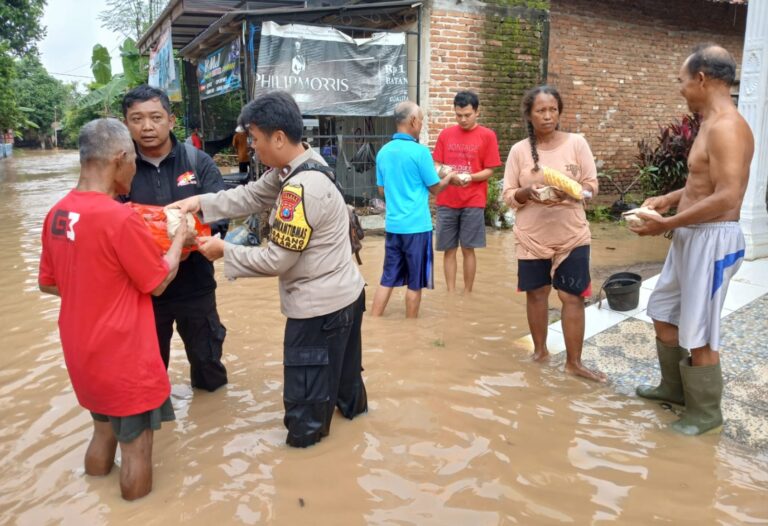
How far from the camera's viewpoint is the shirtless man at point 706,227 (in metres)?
2.96

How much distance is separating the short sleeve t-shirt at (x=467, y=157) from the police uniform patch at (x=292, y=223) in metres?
3.33

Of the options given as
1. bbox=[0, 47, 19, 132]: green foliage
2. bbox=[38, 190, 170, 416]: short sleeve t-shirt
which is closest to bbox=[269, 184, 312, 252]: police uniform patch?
bbox=[38, 190, 170, 416]: short sleeve t-shirt

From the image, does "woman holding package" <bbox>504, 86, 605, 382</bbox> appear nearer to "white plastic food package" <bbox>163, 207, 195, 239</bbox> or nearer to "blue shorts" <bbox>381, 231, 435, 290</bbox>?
"blue shorts" <bbox>381, 231, 435, 290</bbox>

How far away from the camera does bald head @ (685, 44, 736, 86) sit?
9.93 feet

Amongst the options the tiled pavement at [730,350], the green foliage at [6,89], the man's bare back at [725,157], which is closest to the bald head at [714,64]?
the man's bare back at [725,157]

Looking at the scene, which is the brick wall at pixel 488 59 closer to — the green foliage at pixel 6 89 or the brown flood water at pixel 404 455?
the brown flood water at pixel 404 455

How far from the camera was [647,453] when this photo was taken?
3078 millimetres

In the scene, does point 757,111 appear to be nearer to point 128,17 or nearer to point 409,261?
point 409,261

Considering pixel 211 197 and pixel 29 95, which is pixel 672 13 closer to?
pixel 211 197

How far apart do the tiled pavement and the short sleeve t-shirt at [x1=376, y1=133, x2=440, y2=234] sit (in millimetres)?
1398

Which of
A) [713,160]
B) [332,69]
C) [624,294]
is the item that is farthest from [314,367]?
[332,69]

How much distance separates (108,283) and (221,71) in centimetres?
877

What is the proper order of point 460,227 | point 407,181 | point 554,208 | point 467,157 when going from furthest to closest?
point 460,227 < point 467,157 < point 407,181 < point 554,208

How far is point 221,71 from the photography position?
33.8ft
